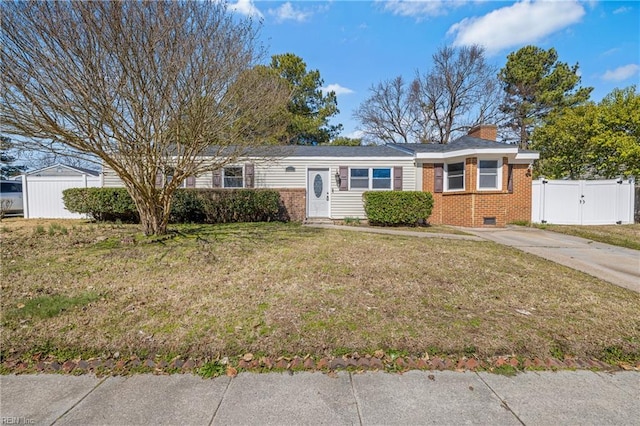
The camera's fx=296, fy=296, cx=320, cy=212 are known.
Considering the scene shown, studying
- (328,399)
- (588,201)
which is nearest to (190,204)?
(328,399)

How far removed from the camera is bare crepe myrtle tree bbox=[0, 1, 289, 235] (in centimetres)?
470

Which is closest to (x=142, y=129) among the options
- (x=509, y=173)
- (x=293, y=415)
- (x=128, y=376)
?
(x=128, y=376)

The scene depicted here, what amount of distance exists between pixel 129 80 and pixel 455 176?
1120cm

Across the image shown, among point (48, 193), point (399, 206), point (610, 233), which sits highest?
point (48, 193)

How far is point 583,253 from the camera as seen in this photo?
6.85m

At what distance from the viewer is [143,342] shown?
9.18ft

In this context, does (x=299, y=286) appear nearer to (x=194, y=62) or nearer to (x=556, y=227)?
(x=194, y=62)

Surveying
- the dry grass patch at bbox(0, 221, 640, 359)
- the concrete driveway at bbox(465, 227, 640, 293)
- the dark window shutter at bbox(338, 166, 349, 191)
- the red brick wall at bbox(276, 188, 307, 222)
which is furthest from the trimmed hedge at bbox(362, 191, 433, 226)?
the dry grass patch at bbox(0, 221, 640, 359)

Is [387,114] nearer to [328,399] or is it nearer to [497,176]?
[497,176]

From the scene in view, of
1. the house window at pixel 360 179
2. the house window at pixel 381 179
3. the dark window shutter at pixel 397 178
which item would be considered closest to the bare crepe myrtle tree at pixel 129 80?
the house window at pixel 360 179

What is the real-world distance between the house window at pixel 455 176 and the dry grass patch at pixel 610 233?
325 centimetres

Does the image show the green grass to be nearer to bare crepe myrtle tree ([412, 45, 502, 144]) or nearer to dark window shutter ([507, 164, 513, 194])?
dark window shutter ([507, 164, 513, 194])

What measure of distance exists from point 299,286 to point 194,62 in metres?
4.51

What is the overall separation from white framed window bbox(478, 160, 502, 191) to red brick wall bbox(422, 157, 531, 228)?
0.21 metres
